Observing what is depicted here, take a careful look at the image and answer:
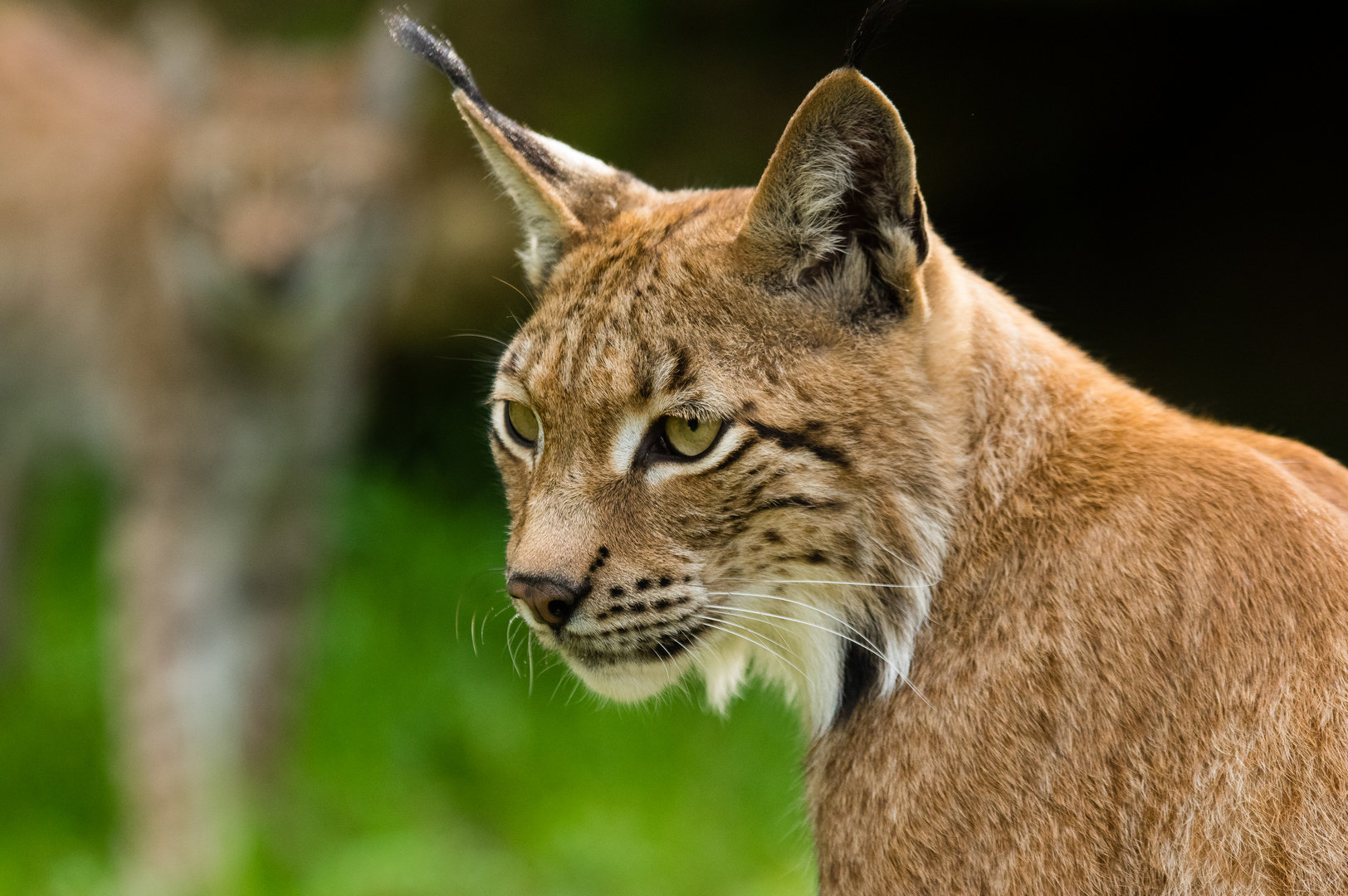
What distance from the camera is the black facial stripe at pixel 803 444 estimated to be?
8.41 ft

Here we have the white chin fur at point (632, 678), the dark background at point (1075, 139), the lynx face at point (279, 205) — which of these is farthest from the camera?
the dark background at point (1075, 139)

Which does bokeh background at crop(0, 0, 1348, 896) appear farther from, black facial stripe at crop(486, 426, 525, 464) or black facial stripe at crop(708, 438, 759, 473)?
black facial stripe at crop(708, 438, 759, 473)

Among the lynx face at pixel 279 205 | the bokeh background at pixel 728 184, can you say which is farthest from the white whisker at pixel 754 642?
the lynx face at pixel 279 205

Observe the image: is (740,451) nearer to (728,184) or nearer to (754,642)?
(754,642)

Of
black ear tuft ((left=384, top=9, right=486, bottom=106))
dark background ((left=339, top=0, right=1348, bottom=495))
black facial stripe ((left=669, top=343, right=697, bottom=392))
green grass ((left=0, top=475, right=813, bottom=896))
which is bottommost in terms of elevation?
green grass ((left=0, top=475, right=813, bottom=896))

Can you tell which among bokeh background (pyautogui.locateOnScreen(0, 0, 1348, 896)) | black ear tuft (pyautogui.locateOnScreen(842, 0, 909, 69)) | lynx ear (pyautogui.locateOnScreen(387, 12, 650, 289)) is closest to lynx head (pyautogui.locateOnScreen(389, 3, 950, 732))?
black ear tuft (pyautogui.locateOnScreen(842, 0, 909, 69))

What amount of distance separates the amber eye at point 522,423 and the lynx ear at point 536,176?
38cm

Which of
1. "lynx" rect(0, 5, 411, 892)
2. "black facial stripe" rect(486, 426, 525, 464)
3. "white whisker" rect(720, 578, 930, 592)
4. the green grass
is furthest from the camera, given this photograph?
"lynx" rect(0, 5, 411, 892)

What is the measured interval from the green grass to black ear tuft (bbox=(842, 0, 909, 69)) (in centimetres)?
269

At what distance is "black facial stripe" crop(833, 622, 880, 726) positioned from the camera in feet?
8.62

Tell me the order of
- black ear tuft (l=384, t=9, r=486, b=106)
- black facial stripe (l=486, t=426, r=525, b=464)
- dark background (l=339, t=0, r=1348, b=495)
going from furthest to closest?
dark background (l=339, t=0, r=1348, b=495) → black facial stripe (l=486, t=426, r=525, b=464) → black ear tuft (l=384, t=9, r=486, b=106)

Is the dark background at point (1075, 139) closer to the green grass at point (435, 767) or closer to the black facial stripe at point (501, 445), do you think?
the green grass at point (435, 767)

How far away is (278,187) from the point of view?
6.68m

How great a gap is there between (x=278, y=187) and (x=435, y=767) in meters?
2.83
